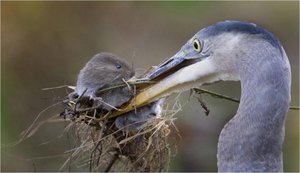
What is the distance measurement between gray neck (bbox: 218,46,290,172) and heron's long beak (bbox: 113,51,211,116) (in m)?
0.17

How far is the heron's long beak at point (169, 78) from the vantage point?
5.43ft

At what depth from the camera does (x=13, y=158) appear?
3359mm

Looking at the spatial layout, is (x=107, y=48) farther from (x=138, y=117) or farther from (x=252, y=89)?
(x=252, y=89)

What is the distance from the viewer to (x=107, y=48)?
4199 mm

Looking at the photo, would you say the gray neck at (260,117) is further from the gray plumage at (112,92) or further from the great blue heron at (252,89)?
the gray plumage at (112,92)

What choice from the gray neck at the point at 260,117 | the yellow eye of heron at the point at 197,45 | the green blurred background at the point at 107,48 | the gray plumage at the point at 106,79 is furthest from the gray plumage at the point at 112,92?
the green blurred background at the point at 107,48

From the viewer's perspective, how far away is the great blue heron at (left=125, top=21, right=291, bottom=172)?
1.48m

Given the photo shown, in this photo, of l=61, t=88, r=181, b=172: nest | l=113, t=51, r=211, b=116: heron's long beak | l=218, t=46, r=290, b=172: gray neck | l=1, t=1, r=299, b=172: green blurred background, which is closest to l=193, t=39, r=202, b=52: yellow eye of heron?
l=113, t=51, r=211, b=116: heron's long beak

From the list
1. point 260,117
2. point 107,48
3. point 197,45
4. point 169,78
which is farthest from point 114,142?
point 107,48

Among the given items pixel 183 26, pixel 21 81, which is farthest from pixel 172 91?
pixel 183 26

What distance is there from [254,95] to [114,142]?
0.44 m

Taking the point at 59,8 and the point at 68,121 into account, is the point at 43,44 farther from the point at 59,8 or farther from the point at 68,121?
the point at 68,121

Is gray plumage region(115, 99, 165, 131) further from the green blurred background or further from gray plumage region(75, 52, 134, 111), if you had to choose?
the green blurred background

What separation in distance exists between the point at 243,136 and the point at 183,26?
2.98 m
